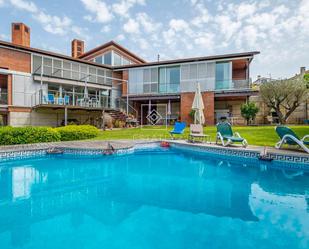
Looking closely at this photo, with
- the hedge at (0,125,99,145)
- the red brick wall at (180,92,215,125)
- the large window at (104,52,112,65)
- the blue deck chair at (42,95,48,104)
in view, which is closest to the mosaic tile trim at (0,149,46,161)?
the hedge at (0,125,99,145)

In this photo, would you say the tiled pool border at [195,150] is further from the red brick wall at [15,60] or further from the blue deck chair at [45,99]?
the red brick wall at [15,60]

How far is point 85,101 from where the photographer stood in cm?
1848

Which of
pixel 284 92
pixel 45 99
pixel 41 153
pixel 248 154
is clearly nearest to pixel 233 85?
pixel 284 92

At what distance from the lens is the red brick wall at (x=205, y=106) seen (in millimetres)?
20734

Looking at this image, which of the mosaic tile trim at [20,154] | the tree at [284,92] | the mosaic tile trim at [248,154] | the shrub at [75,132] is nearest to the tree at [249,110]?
the tree at [284,92]

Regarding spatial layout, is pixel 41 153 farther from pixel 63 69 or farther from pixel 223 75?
pixel 223 75

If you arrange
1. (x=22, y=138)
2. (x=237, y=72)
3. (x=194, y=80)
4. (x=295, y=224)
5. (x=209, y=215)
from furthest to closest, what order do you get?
(x=237, y=72) → (x=194, y=80) → (x=22, y=138) → (x=209, y=215) → (x=295, y=224)

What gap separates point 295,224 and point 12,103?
751 inches

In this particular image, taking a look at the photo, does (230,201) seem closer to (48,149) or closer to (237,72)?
(48,149)

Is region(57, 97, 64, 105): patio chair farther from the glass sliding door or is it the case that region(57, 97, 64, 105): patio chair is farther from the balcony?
the glass sliding door

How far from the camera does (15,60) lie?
16828 millimetres

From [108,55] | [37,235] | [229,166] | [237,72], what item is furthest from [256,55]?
[37,235]

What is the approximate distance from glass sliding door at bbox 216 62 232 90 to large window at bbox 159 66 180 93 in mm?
4088

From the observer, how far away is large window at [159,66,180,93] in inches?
886
